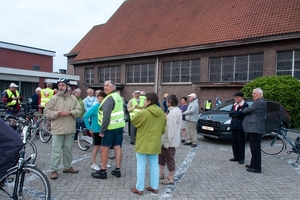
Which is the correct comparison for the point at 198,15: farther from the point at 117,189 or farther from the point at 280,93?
the point at 117,189

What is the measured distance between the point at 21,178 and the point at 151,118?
2065 millimetres

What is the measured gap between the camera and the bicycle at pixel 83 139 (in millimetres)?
7316

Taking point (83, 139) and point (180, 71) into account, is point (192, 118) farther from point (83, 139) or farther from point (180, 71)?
point (180, 71)

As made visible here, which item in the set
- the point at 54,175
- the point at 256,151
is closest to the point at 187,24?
the point at 256,151

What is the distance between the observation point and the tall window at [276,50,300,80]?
15.5m

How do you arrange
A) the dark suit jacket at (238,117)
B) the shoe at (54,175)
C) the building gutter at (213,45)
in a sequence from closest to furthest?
1. the shoe at (54,175)
2. the dark suit jacket at (238,117)
3. the building gutter at (213,45)

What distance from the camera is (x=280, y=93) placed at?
1275 cm

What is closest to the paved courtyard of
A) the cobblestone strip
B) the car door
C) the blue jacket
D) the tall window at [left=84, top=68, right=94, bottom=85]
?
the cobblestone strip

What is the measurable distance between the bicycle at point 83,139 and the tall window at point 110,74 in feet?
61.7

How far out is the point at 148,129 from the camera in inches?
164

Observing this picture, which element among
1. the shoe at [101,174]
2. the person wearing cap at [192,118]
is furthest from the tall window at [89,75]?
the shoe at [101,174]

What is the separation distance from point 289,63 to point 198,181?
1383 centimetres

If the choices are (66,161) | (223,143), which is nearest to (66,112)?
(66,161)

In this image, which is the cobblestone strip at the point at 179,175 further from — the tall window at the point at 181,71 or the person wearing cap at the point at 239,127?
the tall window at the point at 181,71
